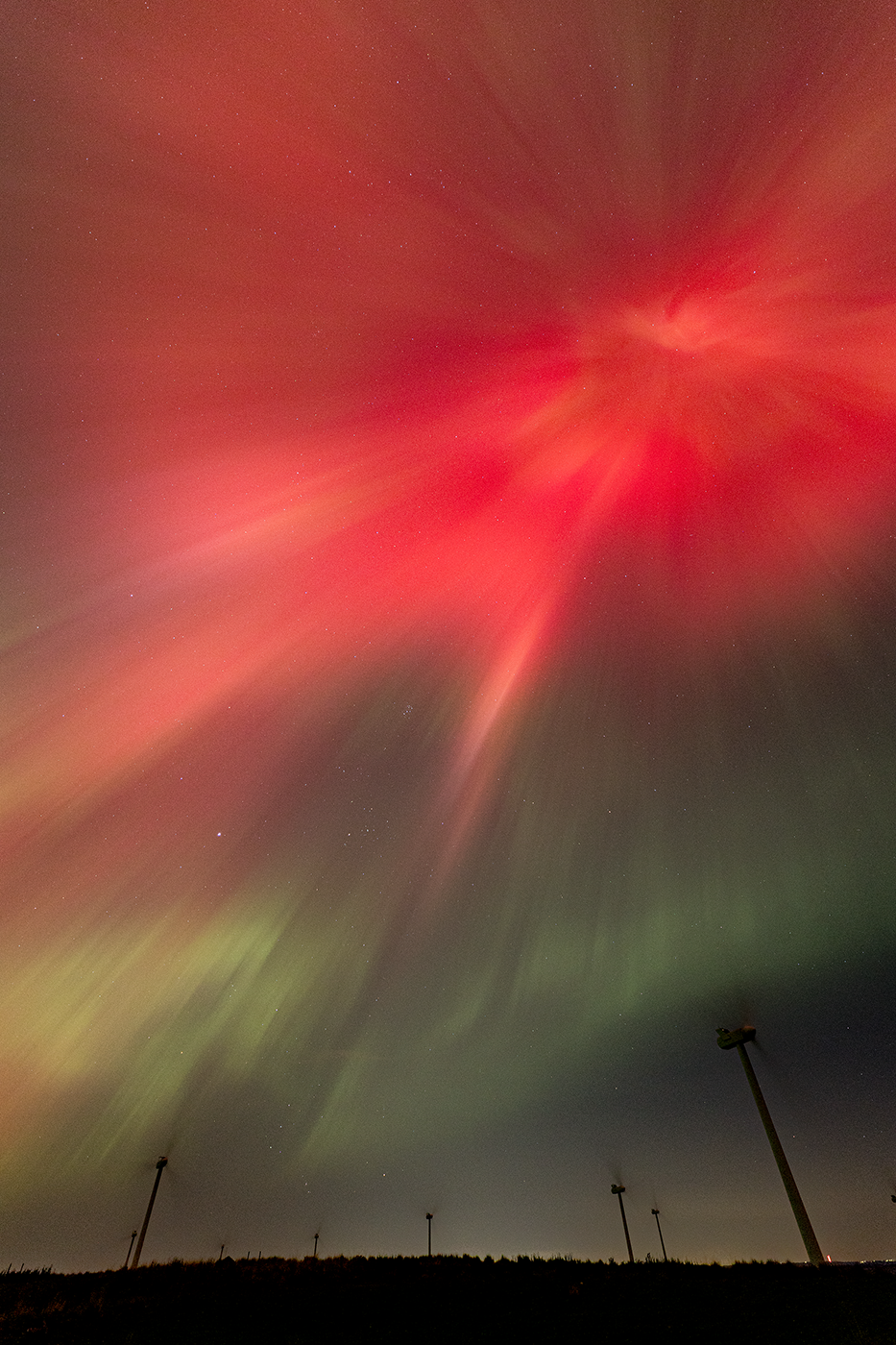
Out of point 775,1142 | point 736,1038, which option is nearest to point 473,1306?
point 775,1142

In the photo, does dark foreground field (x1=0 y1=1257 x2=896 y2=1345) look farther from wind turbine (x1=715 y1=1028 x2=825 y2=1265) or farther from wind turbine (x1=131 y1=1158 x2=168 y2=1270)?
wind turbine (x1=131 y1=1158 x2=168 y2=1270)

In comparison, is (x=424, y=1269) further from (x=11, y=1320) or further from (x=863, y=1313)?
(x=863, y=1313)

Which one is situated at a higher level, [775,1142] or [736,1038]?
[736,1038]

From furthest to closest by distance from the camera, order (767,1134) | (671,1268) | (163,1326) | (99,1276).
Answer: (767,1134) → (99,1276) → (671,1268) → (163,1326)

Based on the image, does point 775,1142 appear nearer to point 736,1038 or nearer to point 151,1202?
point 736,1038

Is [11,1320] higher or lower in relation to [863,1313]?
higher

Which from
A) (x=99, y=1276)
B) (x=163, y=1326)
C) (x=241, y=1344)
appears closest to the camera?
(x=241, y=1344)

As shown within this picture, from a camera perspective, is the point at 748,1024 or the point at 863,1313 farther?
the point at 748,1024

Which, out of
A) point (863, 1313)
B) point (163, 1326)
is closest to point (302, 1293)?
point (163, 1326)

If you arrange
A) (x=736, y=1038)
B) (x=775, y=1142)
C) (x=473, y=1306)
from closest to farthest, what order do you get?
1. (x=473, y=1306)
2. (x=775, y=1142)
3. (x=736, y=1038)
